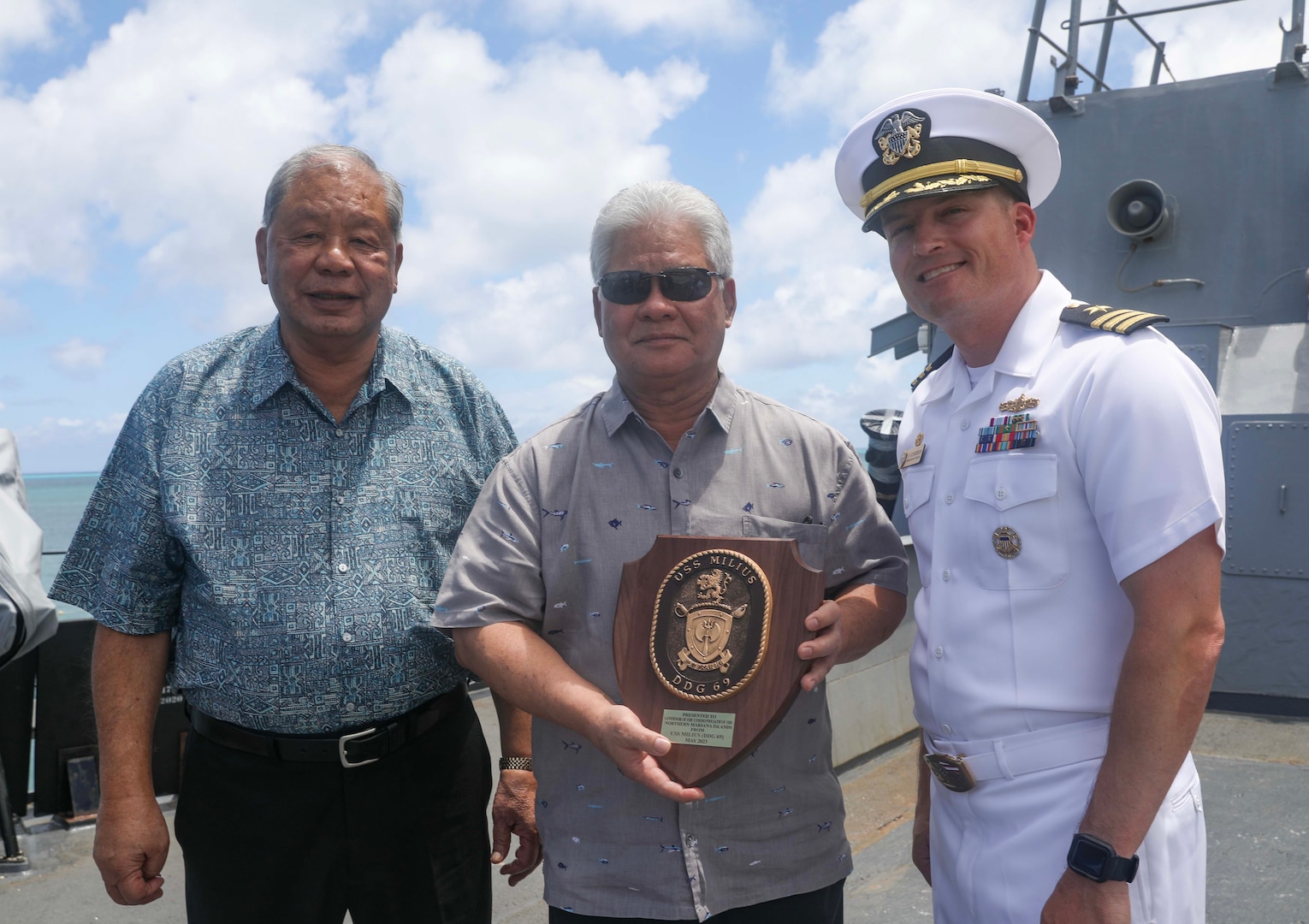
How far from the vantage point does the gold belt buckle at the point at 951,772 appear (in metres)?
2.08

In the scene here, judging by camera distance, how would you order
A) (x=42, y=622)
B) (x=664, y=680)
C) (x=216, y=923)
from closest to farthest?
(x=664, y=680), (x=216, y=923), (x=42, y=622)

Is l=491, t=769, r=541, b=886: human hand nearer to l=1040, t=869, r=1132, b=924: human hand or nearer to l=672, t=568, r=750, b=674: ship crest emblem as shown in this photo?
l=672, t=568, r=750, b=674: ship crest emblem

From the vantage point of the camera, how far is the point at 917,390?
261 cm

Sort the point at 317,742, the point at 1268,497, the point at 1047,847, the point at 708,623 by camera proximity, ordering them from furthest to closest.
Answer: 1. the point at 1268,497
2. the point at 317,742
3. the point at 708,623
4. the point at 1047,847

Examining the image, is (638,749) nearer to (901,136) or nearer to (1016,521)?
(1016,521)

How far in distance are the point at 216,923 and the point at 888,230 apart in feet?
7.73

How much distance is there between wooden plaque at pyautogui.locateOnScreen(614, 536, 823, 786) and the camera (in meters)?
1.97

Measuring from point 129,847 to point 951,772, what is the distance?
6.45 ft

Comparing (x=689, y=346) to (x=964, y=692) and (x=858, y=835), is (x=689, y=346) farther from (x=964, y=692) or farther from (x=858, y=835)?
(x=858, y=835)

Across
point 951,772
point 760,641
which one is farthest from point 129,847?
point 951,772

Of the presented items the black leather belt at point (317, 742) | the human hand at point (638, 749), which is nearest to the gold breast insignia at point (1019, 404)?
the human hand at point (638, 749)

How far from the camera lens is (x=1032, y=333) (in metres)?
2.16

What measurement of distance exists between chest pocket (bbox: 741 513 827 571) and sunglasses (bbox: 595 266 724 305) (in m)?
0.52

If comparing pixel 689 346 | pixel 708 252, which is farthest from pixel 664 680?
pixel 708 252
